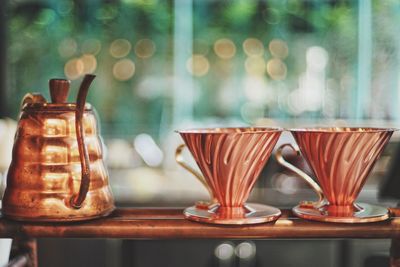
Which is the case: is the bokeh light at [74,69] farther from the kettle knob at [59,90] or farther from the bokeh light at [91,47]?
the kettle knob at [59,90]

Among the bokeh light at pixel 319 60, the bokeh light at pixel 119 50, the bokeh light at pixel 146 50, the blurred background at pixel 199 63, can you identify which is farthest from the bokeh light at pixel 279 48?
the bokeh light at pixel 119 50

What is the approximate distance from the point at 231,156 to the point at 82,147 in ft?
0.62

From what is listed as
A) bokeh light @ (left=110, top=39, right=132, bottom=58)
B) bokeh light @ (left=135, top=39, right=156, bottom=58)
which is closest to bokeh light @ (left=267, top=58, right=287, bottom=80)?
bokeh light @ (left=135, top=39, right=156, bottom=58)

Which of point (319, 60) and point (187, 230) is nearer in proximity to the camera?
point (187, 230)

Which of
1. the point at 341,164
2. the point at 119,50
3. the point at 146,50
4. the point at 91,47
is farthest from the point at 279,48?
the point at 341,164

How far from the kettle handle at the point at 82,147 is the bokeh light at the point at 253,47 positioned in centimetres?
291

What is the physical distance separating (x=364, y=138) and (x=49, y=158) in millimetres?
403

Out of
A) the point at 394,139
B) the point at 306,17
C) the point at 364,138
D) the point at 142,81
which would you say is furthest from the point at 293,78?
the point at 364,138

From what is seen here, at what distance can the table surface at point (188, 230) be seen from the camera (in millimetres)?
691

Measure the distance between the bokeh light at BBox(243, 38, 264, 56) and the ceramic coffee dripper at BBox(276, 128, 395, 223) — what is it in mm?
2842

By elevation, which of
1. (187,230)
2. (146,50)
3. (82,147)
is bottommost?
(187,230)

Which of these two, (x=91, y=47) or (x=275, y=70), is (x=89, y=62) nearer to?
(x=91, y=47)

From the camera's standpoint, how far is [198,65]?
358 centimetres

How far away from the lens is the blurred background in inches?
138
